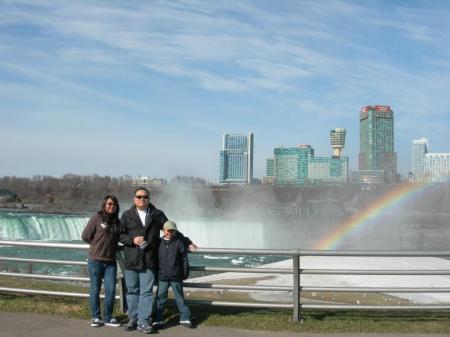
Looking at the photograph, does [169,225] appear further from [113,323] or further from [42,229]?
[42,229]

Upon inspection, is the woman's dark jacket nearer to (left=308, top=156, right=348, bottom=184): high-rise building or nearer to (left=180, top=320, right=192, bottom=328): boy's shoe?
(left=180, top=320, right=192, bottom=328): boy's shoe

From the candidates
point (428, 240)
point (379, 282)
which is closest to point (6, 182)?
point (428, 240)

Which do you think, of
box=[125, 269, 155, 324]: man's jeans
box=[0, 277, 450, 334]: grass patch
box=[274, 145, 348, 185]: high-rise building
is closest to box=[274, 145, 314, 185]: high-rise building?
box=[274, 145, 348, 185]: high-rise building

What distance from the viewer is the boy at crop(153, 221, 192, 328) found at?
6621mm

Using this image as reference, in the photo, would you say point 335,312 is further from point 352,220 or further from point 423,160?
point 423,160

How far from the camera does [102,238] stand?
669 centimetres

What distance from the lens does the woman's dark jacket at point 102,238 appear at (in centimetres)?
668

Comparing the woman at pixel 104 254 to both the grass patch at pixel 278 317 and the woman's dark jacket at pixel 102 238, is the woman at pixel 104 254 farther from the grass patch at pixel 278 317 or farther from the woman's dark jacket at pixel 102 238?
the grass patch at pixel 278 317

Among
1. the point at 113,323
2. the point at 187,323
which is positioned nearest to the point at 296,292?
the point at 187,323

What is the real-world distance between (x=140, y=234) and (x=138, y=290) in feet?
2.43

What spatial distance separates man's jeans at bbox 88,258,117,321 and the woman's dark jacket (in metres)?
0.10

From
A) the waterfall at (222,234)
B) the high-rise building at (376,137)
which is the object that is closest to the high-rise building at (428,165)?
the high-rise building at (376,137)

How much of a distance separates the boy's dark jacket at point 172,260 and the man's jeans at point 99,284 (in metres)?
0.63

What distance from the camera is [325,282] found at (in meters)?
24.4
